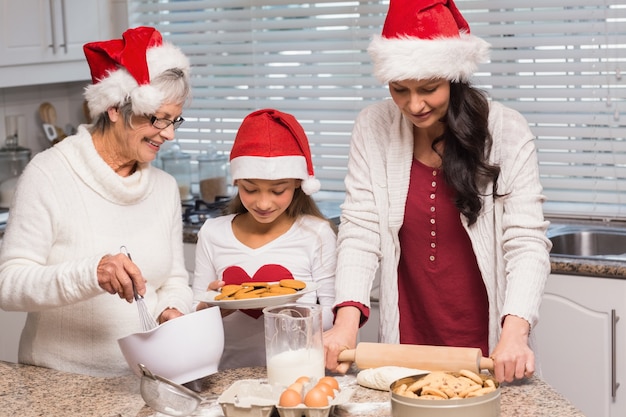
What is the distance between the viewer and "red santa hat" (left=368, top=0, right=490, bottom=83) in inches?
68.9

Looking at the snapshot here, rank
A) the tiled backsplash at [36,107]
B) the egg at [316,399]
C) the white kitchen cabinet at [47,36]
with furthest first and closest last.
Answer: the tiled backsplash at [36,107] < the white kitchen cabinet at [47,36] < the egg at [316,399]

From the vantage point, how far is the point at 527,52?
304cm

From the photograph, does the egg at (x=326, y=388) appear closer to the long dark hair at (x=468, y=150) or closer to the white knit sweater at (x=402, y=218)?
the white knit sweater at (x=402, y=218)

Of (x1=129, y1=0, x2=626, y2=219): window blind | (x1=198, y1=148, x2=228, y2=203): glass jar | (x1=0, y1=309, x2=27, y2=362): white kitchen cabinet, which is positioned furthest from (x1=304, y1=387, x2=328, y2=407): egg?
(x1=198, y1=148, x2=228, y2=203): glass jar

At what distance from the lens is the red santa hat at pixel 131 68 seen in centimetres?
187

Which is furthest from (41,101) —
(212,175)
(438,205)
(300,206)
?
(438,205)

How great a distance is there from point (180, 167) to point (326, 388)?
232 centimetres

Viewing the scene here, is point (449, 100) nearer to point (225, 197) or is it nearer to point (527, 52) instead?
point (527, 52)

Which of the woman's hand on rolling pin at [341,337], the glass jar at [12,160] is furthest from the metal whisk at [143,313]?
the glass jar at [12,160]

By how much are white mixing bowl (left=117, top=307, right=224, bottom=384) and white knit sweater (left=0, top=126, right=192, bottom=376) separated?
336 millimetres

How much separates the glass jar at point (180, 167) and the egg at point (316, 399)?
89.2 inches

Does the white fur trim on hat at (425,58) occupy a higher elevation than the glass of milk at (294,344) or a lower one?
higher

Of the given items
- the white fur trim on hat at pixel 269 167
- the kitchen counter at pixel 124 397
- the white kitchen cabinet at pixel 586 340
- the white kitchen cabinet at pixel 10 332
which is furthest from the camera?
the white kitchen cabinet at pixel 10 332

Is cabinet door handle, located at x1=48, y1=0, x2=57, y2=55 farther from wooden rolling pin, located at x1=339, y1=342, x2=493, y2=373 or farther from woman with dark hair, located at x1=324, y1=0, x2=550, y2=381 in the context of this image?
wooden rolling pin, located at x1=339, y1=342, x2=493, y2=373
